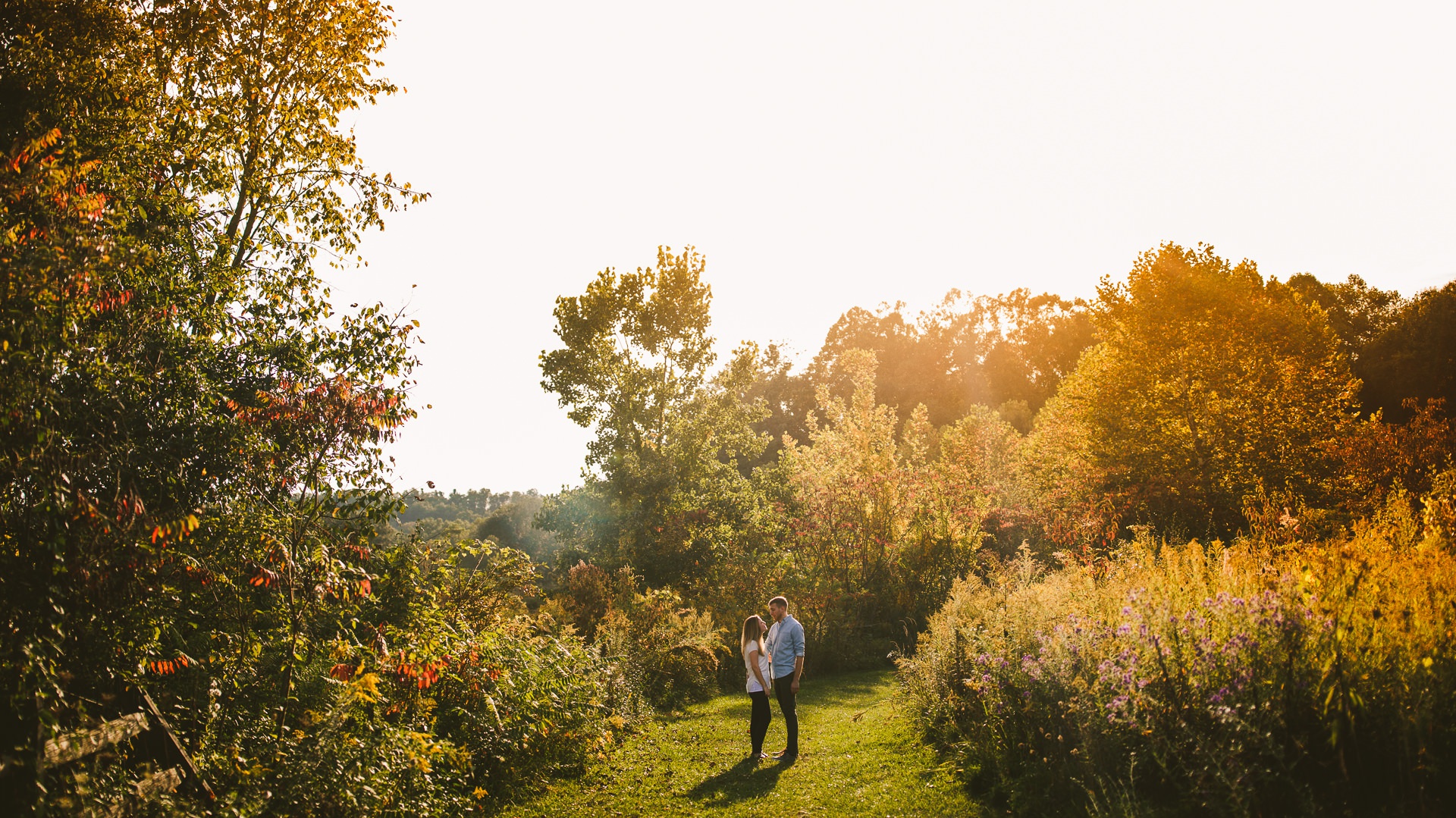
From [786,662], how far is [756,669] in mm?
417

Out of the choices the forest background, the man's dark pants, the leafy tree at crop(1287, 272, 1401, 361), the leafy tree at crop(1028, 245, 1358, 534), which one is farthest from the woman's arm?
the leafy tree at crop(1287, 272, 1401, 361)

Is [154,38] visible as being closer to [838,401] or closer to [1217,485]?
[838,401]

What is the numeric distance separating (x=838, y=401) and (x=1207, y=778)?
60.0 feet

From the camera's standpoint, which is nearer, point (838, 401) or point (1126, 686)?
point (1126, 686)

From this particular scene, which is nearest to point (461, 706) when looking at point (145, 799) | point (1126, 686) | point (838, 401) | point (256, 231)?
point (145, 799)

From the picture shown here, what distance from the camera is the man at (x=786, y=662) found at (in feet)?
24.8

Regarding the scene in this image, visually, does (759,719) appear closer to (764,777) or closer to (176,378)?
(764,777)

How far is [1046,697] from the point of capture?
5695mm

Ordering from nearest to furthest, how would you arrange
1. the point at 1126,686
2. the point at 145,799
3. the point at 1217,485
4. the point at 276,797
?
1. the point at 145,799
2. the point at 276,797
3. the point at 1126,686
4. the point at 1217,485

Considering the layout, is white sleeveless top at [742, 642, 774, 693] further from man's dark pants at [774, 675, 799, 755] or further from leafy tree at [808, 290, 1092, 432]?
leafy tree at [808, 290, 1092, 432]

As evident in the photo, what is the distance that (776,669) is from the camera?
781 cm

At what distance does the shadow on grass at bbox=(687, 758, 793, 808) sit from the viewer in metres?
6.49

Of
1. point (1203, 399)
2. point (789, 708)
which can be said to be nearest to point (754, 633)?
point (789, 708)

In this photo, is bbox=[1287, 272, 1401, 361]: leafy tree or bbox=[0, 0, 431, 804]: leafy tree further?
bbox=[1287, 272, 1401, 361]: leafy tree
